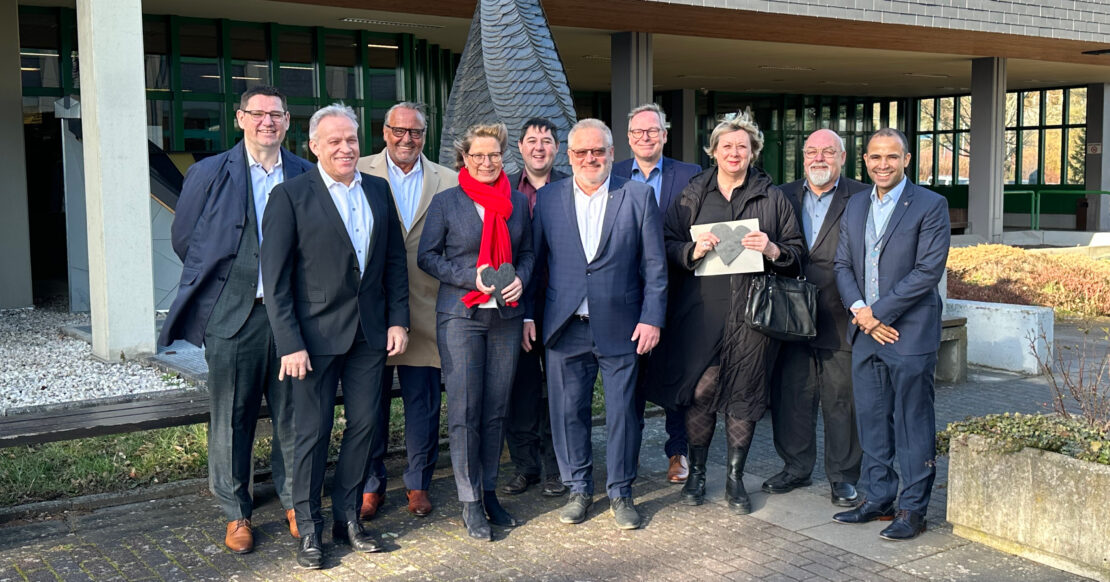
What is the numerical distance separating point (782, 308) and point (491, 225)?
4.58 ft

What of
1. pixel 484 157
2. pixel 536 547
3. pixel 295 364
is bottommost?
pixel 536 547

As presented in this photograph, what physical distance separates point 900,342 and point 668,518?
134cm

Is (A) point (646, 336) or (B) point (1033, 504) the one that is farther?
(A) point (646, 336)

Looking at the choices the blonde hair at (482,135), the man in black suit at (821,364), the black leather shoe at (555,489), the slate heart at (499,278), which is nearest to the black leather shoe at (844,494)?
the man in black suit at (821,364)

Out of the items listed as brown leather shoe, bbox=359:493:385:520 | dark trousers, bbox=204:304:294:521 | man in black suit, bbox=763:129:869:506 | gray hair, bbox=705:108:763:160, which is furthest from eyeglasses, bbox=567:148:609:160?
brown leather shoe, bbox=359:493:385:520

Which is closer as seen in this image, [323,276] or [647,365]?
[323,276]

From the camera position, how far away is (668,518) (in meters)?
5.10

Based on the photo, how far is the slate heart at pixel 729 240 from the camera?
16.4 feet

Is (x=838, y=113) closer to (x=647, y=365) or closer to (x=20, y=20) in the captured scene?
(x=20, y=20)

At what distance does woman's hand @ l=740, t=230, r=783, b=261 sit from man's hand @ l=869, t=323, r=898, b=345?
0.56 meters

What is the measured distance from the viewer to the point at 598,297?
4.93 meters

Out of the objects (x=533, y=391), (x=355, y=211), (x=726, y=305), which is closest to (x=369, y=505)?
(x=533, y=391)

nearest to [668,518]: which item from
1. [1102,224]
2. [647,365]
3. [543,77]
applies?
[647,365]

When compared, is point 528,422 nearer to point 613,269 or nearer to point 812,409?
point 613,269
